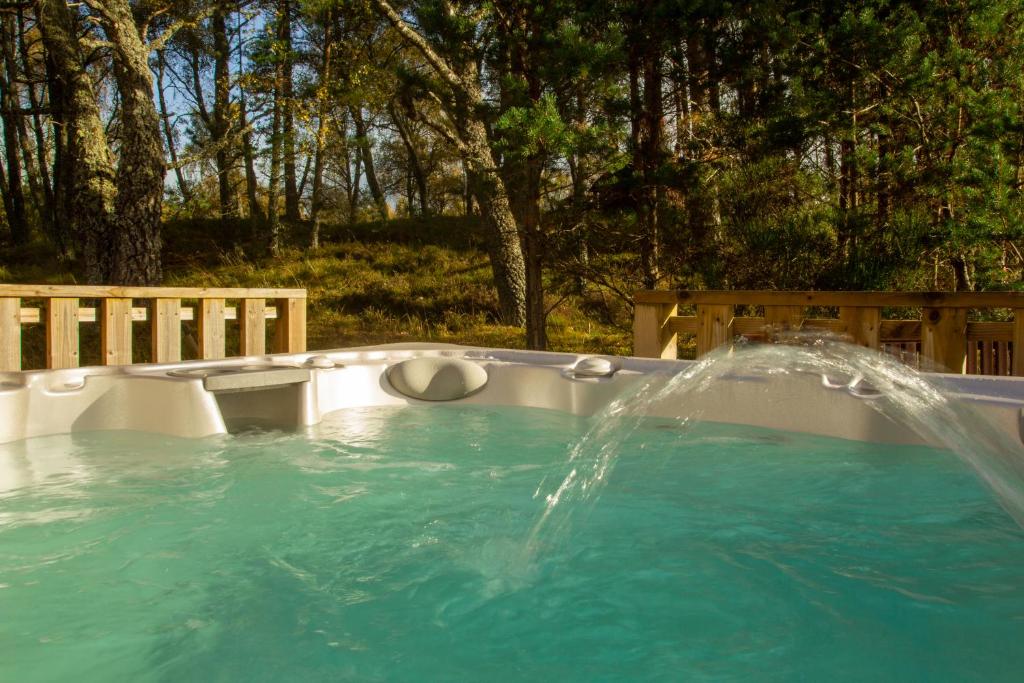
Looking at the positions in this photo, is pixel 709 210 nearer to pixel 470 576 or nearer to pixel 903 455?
pixel 903 455

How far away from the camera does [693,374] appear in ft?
10.1

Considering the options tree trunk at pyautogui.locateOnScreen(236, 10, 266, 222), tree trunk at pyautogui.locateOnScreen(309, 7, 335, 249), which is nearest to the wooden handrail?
tree trunk at pyautogui.locateOnScreen(309, 7, 335, 249)

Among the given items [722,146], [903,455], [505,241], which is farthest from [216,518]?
[505,241]

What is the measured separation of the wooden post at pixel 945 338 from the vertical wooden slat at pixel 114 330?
12.4 ft

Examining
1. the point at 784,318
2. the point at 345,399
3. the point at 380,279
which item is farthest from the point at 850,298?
the point at 380,279

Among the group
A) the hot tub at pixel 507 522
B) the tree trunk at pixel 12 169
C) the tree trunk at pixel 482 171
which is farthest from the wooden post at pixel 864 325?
the tree trunk at pixel 12 169

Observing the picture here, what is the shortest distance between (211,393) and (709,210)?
3498 mm

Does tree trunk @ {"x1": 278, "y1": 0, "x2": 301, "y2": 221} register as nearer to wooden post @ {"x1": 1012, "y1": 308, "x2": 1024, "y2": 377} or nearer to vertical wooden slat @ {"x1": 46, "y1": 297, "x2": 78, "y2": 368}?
vertical wooden slat @ {"x1": 46, "y1": 297, "x2": 78, "y2": 368}

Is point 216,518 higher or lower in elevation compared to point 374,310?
lower

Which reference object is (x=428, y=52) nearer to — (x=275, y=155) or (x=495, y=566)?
(x=275, y=155)

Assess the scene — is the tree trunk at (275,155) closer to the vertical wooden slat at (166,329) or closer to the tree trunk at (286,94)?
the tree trunk at (286,94)

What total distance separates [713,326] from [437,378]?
1.41m

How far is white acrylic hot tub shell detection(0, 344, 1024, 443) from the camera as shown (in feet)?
8.68

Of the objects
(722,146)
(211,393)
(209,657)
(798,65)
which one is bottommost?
(209,657)
